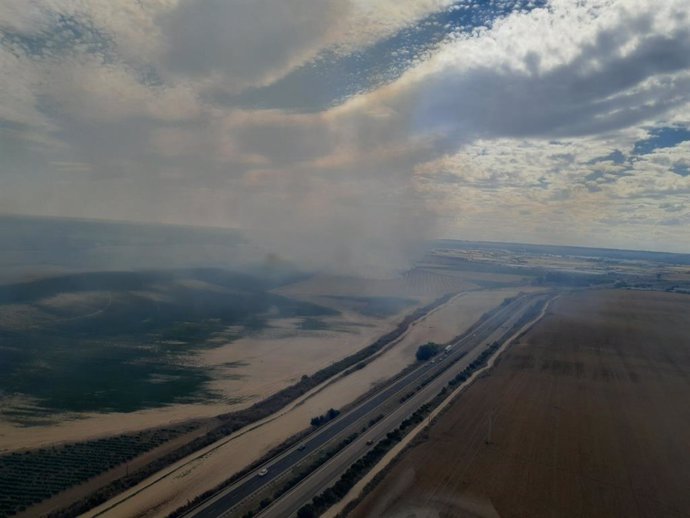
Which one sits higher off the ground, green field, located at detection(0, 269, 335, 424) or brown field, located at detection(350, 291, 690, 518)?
green field, located at detection(0, 269, 335, 424)

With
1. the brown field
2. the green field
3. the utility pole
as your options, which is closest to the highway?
the brown field

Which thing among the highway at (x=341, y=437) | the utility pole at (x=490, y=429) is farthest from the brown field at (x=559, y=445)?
the highway at (x=341, y=437)

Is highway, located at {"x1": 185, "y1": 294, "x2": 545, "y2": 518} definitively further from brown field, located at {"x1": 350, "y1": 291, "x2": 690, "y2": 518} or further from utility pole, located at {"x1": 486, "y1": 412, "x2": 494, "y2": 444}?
utility pole, located at {"x1": 486, "y1": 412, "x2": 494, "y2": 444}

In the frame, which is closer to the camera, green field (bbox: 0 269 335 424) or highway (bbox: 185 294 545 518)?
highway (bbox: 185 294 545 518)

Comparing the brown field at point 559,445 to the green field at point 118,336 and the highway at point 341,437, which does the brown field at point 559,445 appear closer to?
the highway at point 341,437

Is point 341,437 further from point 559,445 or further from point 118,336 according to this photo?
point 118,336

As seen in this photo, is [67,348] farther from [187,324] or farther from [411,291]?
[411,291]
